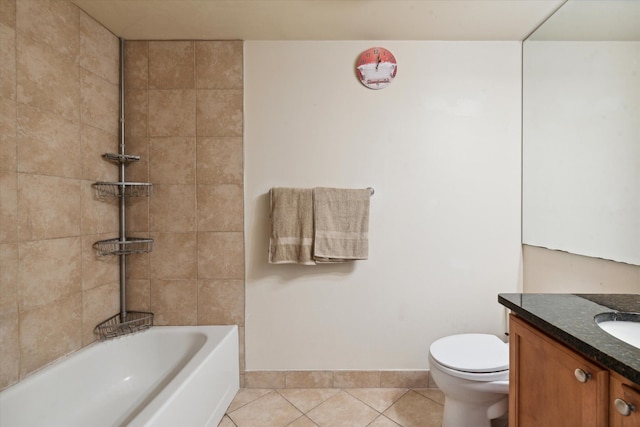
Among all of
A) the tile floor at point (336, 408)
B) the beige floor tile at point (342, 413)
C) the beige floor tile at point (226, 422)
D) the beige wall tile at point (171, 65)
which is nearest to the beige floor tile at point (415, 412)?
the tile floor at point (336, 408)

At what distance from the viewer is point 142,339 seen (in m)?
1.63

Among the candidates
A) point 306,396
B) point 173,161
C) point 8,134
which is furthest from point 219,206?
point 306,396

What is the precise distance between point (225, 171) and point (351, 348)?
1351mm

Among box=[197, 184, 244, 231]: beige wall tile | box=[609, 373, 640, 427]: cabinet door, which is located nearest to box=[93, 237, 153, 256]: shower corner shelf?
box=[197, 184, 244, 231]: beige wall tile

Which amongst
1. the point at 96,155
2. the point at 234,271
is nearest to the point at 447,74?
the point at 234,271

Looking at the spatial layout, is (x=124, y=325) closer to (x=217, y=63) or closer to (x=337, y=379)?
(x=337, y=379)

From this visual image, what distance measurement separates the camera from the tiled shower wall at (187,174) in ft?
5.67

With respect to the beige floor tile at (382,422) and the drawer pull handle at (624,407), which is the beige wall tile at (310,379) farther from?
the drawer pull handle at (624,407)

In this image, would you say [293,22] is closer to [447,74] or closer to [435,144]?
[447,74]

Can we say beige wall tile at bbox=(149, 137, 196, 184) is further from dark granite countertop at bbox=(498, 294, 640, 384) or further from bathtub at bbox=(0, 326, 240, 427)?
dark granite countertop at bbox=(498, 294, 640, 384)

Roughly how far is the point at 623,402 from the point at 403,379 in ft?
4.44

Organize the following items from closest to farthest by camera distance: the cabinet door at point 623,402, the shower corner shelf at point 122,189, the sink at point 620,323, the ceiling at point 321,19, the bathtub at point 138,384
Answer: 1. the cabinet door at point 623,402
2. the sink at point 620,323
3. the bathtub at point 138,384
4. the ceiling at point 321,19
5. the shower corner shelf at point 122,189

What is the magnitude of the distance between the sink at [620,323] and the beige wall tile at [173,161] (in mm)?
1921

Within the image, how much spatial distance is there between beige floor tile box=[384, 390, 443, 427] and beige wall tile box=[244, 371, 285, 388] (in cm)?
65
